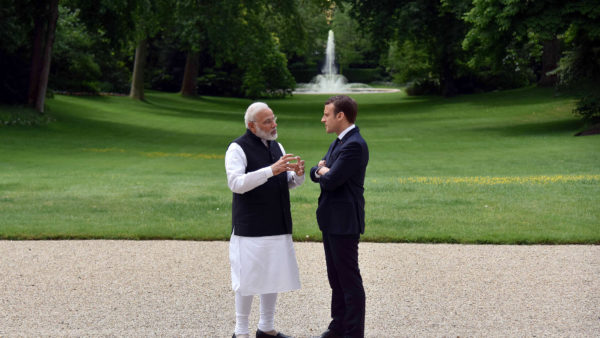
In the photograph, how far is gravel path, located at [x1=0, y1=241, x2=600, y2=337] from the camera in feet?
18.7

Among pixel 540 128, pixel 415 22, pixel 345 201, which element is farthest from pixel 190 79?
pixel 345 201

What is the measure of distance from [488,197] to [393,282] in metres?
5.91

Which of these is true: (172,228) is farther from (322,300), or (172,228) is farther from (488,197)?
(488,197)

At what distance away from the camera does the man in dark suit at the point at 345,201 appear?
502 centimetres

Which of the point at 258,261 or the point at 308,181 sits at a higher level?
the point at 258,261

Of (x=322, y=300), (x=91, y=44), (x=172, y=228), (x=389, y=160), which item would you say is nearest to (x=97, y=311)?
(x=322, y=300)

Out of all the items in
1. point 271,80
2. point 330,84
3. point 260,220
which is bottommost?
point 260,220

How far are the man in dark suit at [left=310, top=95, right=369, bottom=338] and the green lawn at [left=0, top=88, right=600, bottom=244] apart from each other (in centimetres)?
425

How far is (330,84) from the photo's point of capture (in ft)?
264

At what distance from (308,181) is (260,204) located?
418 inches

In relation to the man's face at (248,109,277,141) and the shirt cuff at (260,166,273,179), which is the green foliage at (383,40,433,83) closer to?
the man's face at (248,109,277,141)

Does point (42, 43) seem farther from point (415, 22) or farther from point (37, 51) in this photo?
point (415, 22)

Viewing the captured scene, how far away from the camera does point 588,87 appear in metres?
26.0

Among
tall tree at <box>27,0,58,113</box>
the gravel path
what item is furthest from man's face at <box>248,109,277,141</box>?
tall tree at <box>27,0,58,113</box>
